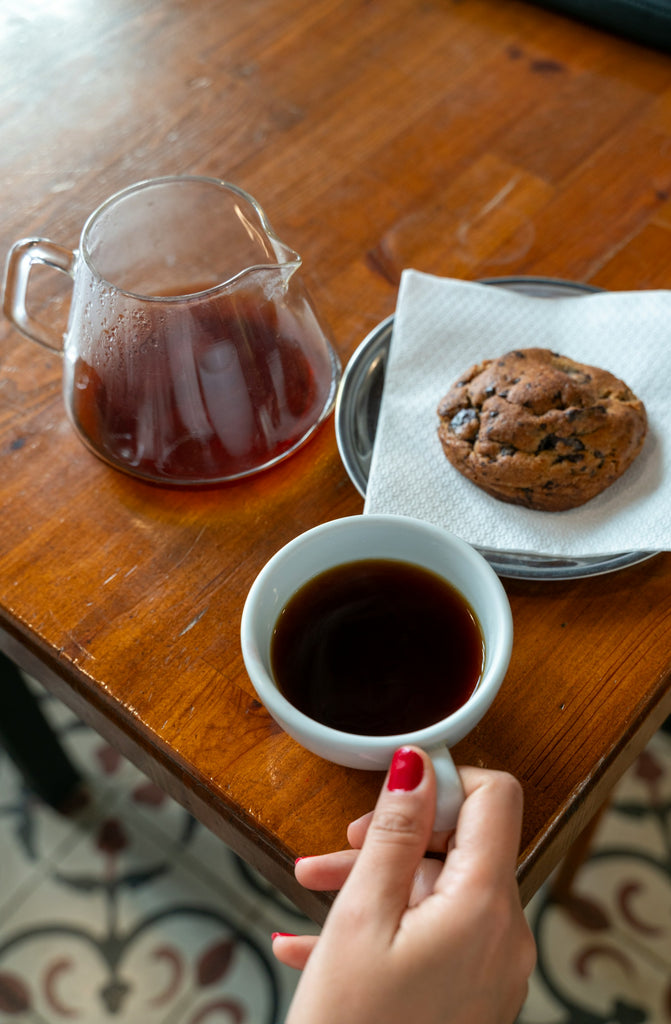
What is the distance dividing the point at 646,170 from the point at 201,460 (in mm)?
501

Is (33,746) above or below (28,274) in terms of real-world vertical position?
below

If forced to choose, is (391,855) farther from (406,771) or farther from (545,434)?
(545,434)

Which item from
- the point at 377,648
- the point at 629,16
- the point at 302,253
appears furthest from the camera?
the point at 629,16

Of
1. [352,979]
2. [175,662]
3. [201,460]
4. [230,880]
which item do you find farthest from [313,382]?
[230,880]

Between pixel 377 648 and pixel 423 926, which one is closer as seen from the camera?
pixel 423 926

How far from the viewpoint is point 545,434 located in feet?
1.95

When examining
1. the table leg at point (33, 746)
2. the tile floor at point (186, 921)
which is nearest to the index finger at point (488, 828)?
the table leg at point (33, 746)

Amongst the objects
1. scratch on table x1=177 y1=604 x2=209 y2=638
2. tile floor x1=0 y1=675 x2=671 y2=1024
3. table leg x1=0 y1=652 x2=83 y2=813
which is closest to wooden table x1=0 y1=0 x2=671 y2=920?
scratch on table x1=177 y1=604 x2=209 y2=638

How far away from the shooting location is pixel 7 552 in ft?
2.02

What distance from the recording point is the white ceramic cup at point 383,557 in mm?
429

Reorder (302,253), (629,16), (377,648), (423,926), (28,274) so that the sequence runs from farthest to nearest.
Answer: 1. (629,16)
2. (302,253)
3. (28,274)
4. (377,648)
5. (423,926)

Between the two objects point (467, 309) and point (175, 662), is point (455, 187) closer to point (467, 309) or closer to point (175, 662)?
point (467, 309)

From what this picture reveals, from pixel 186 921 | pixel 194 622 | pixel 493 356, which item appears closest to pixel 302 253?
pixel 493 356

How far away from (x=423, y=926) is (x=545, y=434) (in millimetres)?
322
